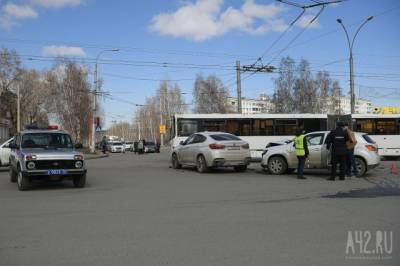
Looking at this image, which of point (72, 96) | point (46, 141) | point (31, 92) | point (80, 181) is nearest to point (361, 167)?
point (80, 181)

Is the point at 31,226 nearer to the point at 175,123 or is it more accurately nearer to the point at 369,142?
the point at 369,142

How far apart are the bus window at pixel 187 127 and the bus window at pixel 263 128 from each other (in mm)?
3527

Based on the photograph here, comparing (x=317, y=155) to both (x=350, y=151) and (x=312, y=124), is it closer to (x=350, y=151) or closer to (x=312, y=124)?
(x=350, y=151)

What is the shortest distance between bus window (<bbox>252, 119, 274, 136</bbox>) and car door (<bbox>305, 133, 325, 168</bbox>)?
1047cm

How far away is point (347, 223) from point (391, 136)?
22295 millimetres

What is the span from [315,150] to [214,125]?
1108 cm

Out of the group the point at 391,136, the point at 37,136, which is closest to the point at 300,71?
the point at 391,136

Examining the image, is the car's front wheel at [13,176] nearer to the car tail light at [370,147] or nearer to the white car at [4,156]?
the white car at [4,156]

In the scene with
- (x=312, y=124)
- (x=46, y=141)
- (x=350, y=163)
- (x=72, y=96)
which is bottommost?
(x=350, y=163)

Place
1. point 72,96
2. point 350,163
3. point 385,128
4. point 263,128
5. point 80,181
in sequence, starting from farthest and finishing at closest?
point 72,96 → point 385,128 → point 263,128 → point 350,163 → point 80,181

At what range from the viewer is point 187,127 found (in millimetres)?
26750

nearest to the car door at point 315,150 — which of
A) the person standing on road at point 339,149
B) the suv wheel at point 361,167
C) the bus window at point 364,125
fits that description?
the suv wheel at point 361,167

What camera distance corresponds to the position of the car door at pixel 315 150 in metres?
16.6

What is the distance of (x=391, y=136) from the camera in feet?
92.5
